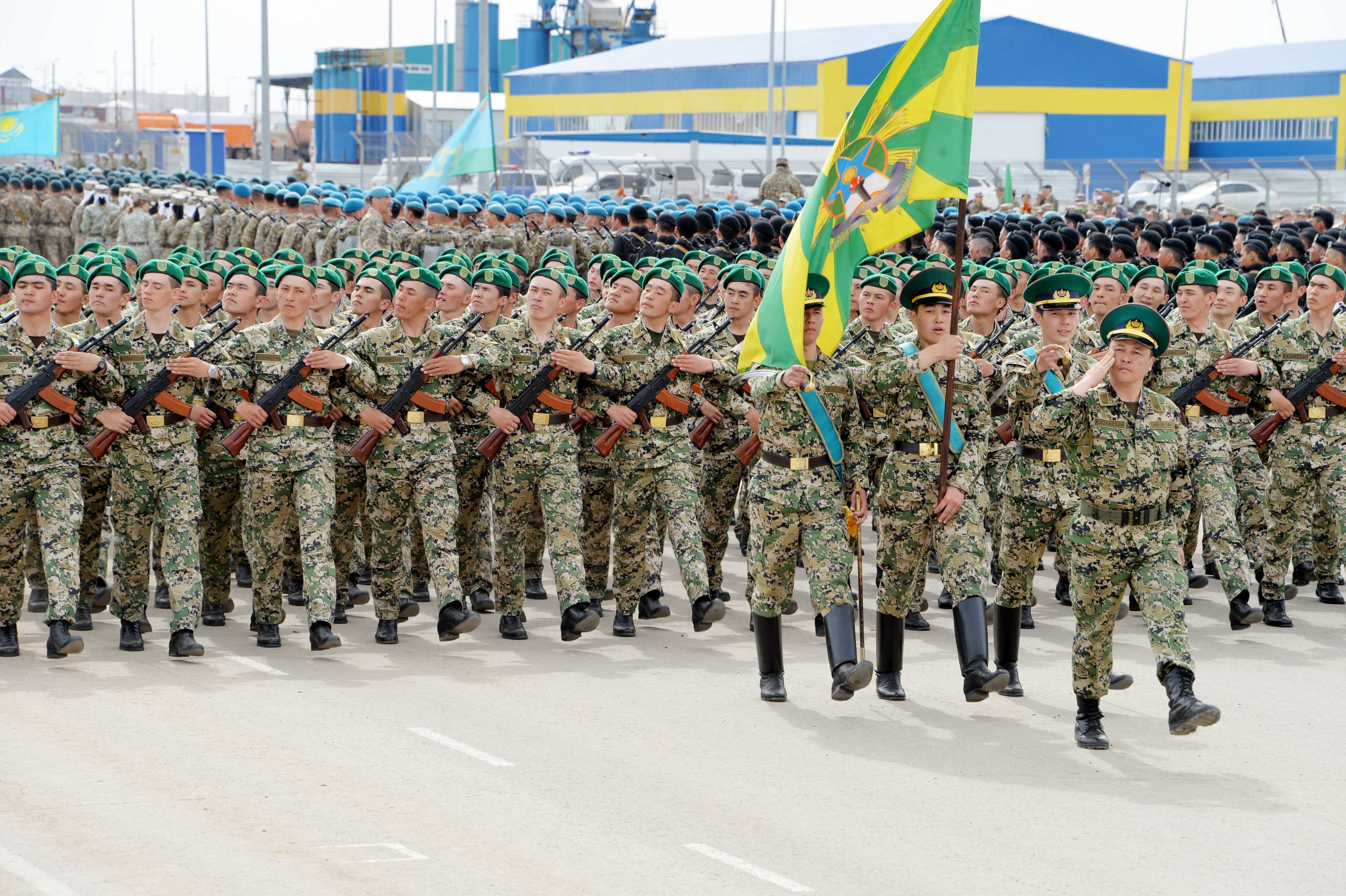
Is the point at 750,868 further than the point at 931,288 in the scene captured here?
No

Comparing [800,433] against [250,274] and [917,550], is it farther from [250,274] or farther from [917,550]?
[250,274]

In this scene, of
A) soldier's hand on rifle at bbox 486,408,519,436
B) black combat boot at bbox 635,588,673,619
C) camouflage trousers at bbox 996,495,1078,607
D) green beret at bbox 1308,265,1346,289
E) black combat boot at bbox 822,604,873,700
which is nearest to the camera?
black combat boot at bbox 822,604,873,700

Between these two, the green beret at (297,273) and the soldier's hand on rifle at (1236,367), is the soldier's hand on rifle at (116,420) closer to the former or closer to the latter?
the green beret at (297,273)

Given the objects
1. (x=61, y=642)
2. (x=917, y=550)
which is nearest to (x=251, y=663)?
(x=61, y=642)

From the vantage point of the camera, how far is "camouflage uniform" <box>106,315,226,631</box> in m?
8.67

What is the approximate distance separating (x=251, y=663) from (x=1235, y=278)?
6.17 m

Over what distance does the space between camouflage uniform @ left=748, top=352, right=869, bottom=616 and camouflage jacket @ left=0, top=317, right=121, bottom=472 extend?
11.4 feet

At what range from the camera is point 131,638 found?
874cm

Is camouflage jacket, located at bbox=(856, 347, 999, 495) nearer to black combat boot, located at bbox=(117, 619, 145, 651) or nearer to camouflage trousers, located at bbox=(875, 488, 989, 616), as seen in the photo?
camouflage trousers, located at bbox=(875, 488, 989, 616)

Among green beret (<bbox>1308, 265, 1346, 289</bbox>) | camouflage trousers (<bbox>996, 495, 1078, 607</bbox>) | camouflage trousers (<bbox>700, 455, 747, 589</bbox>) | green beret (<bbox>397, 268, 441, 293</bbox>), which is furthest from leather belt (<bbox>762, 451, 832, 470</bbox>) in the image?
green beret (<bbox>1308, 265, 1346, 289</bbox>)

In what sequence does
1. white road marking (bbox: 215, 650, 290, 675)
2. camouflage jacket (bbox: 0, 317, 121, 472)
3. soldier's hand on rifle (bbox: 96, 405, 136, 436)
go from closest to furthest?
white road marking (bbox: 215, 650, 290, 675), camouflage jacket (bbox: 0, 317, 121, 472), soldier's hand on rifle (bbox: 96, 405, 136, 436)

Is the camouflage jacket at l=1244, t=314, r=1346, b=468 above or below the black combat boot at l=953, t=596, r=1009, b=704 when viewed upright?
above

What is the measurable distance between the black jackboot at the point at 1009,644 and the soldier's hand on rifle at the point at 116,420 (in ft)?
14.6

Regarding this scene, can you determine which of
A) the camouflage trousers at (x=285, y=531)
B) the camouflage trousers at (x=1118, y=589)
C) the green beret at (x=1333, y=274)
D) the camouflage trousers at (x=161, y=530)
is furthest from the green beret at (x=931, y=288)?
the camouflage trousers at (x=161, y=530)
